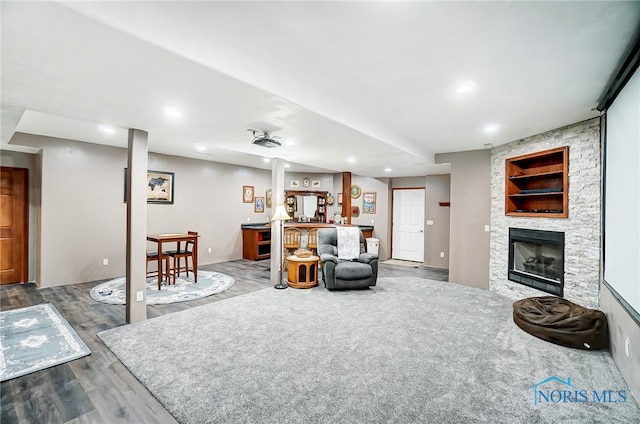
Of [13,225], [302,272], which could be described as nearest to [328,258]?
[302,272]

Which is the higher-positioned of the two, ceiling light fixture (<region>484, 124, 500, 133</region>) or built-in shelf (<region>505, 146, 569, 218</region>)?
ceiling light fixture (<region>484, 124, 500, 133</region>)

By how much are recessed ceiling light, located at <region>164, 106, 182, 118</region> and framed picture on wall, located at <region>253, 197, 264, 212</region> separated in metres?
5.32

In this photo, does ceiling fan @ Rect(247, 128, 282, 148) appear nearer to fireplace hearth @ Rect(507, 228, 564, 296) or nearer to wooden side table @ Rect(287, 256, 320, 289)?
wooden side table @ Rect(287, 256, 320, 289)

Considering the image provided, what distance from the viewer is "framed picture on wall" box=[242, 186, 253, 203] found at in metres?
8.02

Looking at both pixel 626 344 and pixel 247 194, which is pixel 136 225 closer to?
pixel 247 194

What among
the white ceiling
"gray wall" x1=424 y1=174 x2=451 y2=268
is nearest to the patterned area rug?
the white ceiling

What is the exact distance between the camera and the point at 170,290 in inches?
188

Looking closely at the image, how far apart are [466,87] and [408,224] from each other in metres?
5.90

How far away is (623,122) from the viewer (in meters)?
2.21

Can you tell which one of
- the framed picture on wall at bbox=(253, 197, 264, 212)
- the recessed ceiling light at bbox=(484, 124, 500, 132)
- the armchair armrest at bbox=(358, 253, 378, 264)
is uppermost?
the recessed ceiling light at bbox=(484, 124, 500, 132)

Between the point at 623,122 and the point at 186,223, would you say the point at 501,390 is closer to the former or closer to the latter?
the point at 623,122

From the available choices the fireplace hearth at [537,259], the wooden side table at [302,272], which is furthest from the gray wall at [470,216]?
the wooden side table at [302,272]

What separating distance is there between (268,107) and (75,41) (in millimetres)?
1441

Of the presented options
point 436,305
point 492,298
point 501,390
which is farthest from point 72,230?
point 492,298
